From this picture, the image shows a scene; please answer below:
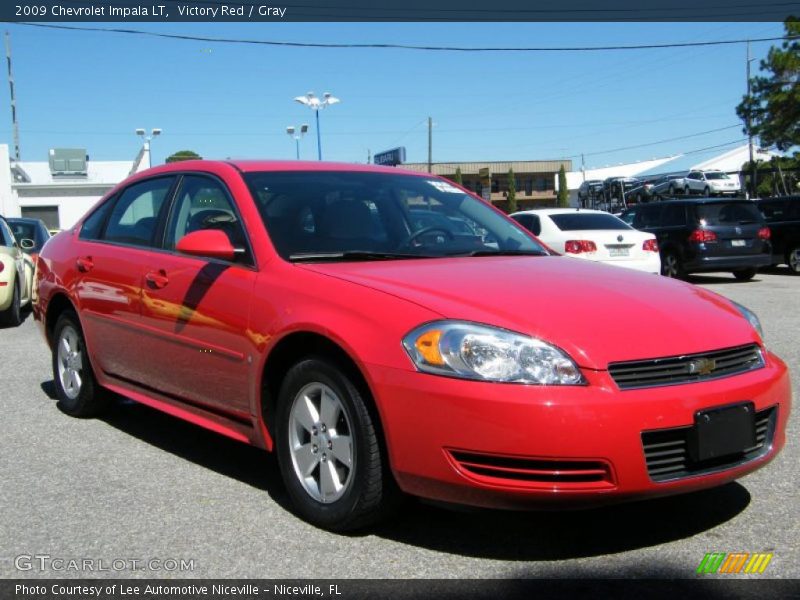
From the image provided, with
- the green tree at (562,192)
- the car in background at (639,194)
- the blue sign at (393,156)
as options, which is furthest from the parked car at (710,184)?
the green tree at (562,192)

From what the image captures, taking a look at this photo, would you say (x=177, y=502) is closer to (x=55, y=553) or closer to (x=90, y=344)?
(x=55, y=553)

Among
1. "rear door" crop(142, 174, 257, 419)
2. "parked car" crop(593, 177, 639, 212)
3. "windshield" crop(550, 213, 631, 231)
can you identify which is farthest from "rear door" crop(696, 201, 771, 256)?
"parked car" crop(593, 177, 639, 212)

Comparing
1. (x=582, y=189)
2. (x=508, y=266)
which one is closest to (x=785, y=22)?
(x=582, y=189)

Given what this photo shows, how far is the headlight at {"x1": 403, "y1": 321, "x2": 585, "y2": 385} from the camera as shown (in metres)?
3.02

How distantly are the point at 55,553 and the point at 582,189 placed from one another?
46.3 meters

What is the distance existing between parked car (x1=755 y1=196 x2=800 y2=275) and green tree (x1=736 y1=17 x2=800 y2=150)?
12.0 m

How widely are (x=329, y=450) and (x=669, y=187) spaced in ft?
136

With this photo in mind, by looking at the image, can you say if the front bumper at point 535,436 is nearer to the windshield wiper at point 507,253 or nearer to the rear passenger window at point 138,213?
the windshield wiper at point 507,253

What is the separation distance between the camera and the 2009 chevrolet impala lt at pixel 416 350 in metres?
3.00

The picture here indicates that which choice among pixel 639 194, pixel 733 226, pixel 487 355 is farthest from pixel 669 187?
pixel 487 355

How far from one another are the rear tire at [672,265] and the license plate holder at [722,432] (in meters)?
13.0

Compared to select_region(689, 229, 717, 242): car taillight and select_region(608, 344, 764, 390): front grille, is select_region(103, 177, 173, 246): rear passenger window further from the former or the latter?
select_region(689, 229, 717, 242): car taillight

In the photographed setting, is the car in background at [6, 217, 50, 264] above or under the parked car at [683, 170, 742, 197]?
under

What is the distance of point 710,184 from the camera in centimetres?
3988
